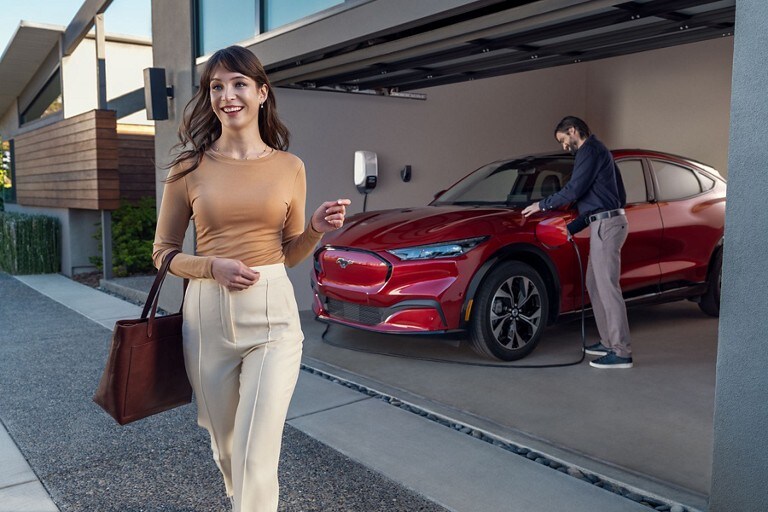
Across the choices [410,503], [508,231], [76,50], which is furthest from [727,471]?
[76,50]

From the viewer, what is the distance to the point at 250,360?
238 centimetres

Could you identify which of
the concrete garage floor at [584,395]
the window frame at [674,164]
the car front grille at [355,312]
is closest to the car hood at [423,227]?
the car front grille at [355,312]

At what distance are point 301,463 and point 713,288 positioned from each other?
15.7 feet

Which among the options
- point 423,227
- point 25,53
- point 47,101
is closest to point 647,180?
point 423,227

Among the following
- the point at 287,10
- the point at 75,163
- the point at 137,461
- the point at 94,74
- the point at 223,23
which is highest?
the point at 94,74

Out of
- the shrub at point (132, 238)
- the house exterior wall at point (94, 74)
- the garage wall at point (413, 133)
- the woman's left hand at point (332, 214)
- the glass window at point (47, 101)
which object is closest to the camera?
the woman's left hand at point (332, 214)

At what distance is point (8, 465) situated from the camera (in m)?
3.61

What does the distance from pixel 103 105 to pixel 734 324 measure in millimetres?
10503

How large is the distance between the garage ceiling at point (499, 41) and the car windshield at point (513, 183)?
→ 97cm

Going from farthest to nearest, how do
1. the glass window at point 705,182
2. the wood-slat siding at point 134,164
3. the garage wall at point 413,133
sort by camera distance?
the wood-slat siding at point 134,164 < the garage wall at point 413,133 < the glass window at point 705,182

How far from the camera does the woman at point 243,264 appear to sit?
92.6 inches

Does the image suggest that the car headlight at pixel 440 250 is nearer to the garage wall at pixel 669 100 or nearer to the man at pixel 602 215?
the man at pixel 602 215

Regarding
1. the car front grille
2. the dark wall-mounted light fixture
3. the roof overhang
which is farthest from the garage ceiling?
the roof overhang

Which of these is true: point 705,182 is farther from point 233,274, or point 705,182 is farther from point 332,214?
point 233,274
